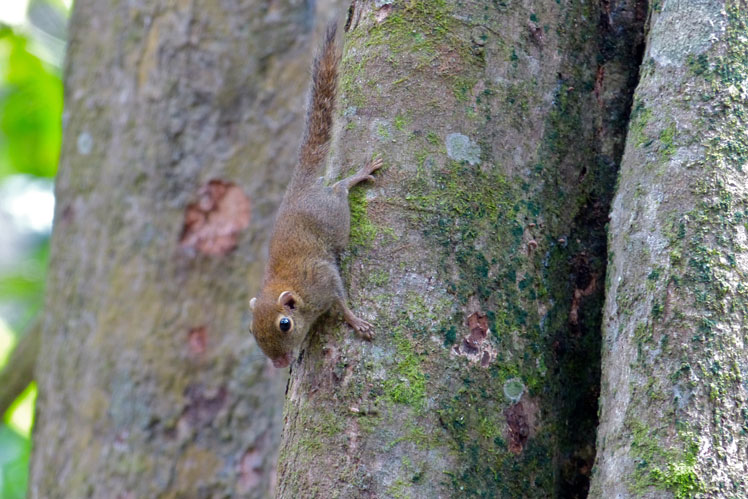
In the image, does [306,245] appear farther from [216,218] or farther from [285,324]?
[216,218]

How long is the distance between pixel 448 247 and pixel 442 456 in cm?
70

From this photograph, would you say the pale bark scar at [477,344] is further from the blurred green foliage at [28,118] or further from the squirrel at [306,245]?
the blurred green foliage at [28,118]

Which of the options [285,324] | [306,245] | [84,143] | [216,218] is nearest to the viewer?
[285,324]

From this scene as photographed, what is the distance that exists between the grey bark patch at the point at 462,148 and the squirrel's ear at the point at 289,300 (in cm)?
110

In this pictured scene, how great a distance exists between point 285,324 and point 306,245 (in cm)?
38

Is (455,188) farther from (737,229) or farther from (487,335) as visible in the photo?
(737,229)

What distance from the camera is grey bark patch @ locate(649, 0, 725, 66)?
2775 mm

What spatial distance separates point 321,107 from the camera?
4.05 m

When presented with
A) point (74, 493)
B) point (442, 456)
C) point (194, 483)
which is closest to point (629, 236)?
point (442, 456)

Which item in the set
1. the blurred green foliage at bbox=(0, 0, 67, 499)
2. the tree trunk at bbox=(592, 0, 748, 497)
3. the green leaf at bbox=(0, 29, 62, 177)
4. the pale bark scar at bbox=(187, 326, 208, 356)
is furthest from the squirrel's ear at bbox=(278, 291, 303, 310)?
the green leaf at bbox=(0, 29, 62, 177)

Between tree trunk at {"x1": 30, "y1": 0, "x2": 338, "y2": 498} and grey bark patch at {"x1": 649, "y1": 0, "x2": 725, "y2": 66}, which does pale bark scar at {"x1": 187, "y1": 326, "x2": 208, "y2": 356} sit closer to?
tree trunk at {"x1": 30, "y1": 0, "x2": 338, "y2": 498}

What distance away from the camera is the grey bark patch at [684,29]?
2775 mm

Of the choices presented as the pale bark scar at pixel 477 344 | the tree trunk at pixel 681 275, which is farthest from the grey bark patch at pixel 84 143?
the tree trunk at pixel 681 275

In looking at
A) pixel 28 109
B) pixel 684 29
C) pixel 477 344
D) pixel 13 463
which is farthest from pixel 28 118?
pixel 684 29
